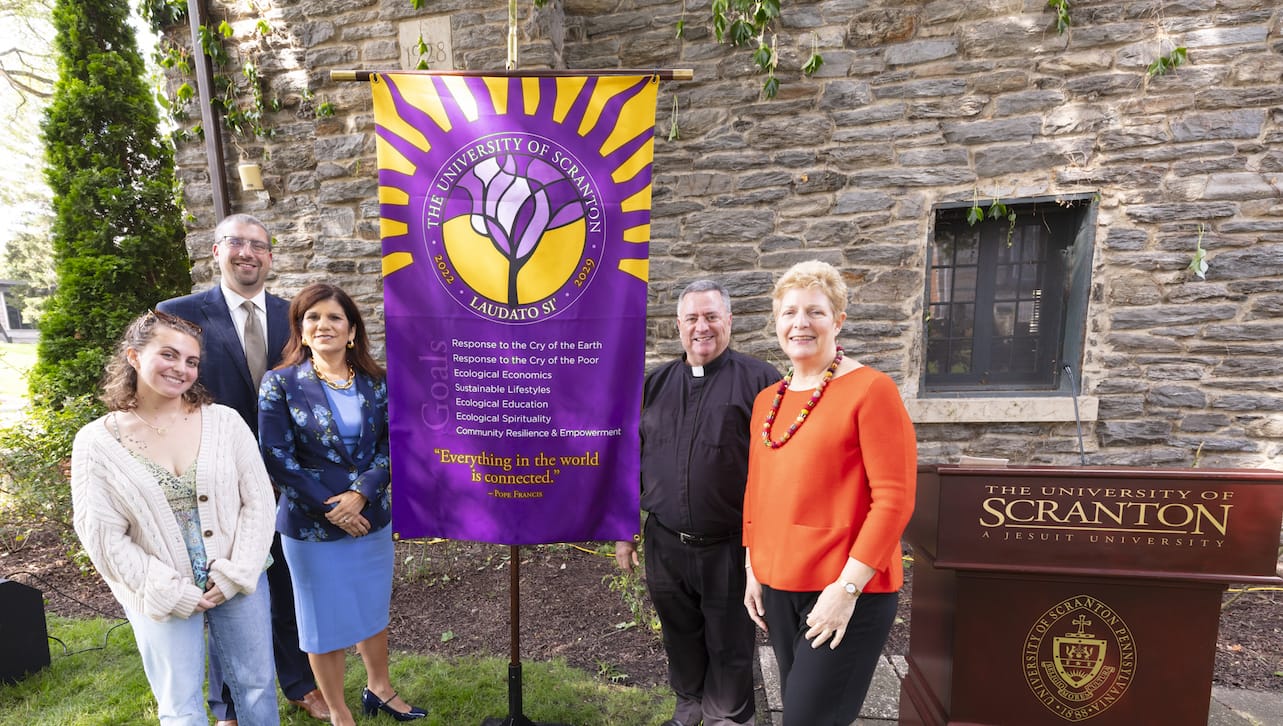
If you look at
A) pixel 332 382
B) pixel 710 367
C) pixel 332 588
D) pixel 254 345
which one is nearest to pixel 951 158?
pixel 710 367

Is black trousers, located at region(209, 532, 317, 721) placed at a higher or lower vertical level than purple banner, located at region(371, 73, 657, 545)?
lower

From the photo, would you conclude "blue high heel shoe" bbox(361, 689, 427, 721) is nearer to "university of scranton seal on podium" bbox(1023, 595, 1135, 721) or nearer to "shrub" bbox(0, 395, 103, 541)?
"university of scranton seal on podium" bbox(1023, 595, 1135, 721)

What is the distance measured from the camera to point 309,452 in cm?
211

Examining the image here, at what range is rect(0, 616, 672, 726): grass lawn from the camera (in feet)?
8.35

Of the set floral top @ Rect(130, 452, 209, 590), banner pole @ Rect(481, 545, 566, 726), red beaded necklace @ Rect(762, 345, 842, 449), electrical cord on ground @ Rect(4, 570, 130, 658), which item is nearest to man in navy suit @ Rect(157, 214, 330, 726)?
floral top @ Rect(130, 452, 209, 590)

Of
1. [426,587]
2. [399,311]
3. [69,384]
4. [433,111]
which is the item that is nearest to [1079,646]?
[399,311]

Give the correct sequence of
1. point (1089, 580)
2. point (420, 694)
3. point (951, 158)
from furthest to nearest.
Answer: point (951, 158) < point (420, 694) < point (1089, 580)

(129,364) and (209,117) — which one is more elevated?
(209,117)

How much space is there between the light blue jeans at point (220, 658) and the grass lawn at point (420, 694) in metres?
0.72

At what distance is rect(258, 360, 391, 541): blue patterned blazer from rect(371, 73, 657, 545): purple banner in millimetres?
156

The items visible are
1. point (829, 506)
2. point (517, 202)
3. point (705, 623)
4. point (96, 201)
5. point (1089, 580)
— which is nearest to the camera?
point (829, 506)

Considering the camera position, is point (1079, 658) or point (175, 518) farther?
point (1079, 658)

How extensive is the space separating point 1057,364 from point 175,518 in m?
5.21

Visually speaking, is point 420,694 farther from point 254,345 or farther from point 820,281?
point 820,281
